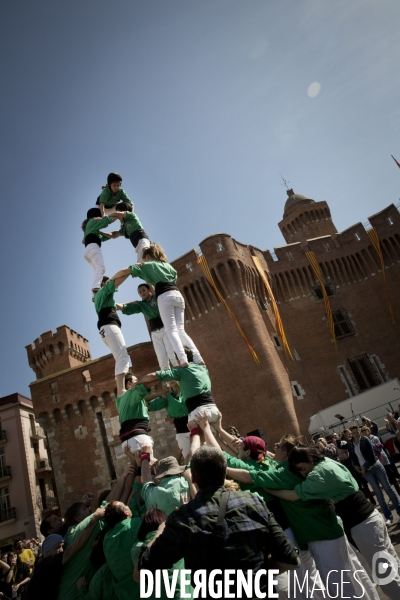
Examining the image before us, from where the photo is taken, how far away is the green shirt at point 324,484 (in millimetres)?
3414

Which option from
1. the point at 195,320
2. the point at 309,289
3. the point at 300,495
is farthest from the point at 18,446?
the point at 300,495

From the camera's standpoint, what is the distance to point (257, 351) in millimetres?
25188

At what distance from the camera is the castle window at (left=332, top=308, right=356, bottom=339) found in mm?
29609

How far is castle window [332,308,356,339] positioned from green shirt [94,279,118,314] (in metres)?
25.8

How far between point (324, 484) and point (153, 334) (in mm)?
4433

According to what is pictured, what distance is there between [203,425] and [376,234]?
32186mm

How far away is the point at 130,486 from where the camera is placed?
16.2ft

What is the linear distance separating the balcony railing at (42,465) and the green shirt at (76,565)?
108 feet

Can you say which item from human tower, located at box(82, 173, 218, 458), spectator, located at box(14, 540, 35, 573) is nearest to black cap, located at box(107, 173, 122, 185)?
human tower, located at box(82, 173, 218, 458)

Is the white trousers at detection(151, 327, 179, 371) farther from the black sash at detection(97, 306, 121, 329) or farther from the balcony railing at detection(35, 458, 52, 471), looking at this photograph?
the balcony railing at detection(35, 458, 52, 471)

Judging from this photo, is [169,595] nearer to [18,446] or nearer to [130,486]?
[130,486]

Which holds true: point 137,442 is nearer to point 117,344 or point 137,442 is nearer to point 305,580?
point 117,344

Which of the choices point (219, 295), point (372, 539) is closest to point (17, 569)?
point (372, 539)

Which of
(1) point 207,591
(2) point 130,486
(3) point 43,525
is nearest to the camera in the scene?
(1) point 207,591
